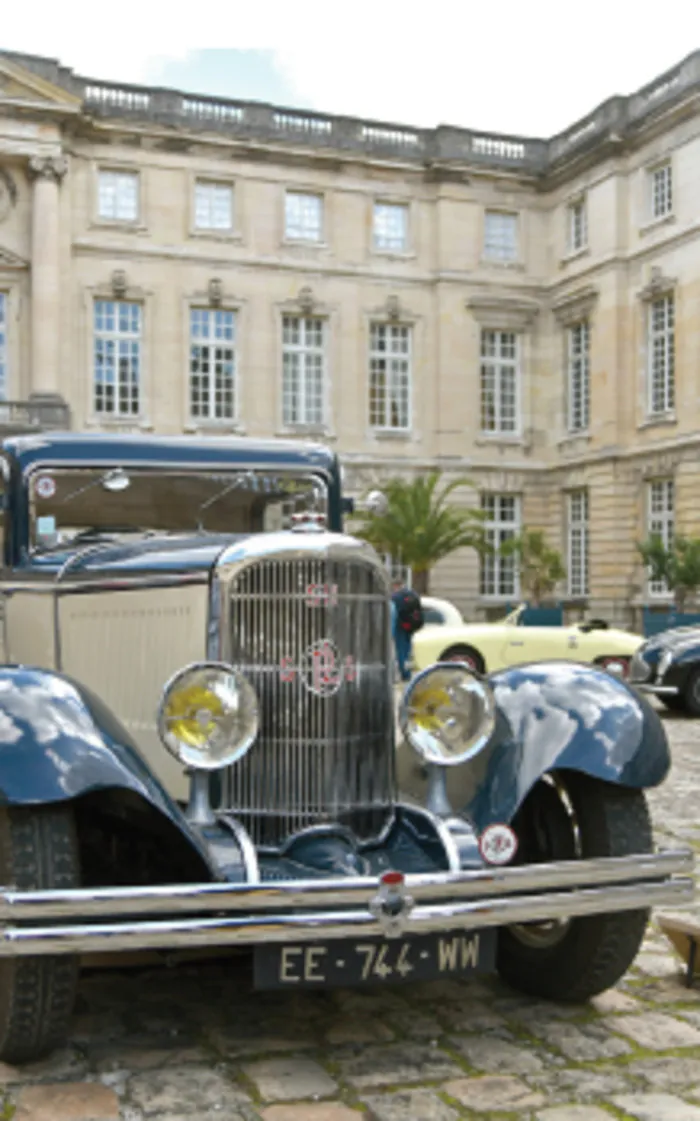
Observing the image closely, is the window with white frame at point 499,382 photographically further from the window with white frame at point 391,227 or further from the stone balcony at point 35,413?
the stone balcony at point 35,413

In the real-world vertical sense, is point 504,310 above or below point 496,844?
above

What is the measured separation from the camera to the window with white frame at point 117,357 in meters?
32.3

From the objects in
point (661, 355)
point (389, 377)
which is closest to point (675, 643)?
point (661, 355)

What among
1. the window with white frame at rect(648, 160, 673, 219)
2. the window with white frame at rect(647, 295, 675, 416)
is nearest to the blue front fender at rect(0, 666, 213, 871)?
the window with white frame at rect(647, 295, 675, 416)

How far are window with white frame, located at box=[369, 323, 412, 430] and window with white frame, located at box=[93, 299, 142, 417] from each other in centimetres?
654

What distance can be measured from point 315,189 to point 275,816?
1251 inches

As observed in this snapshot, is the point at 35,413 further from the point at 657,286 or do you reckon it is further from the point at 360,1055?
the point at 360,1055

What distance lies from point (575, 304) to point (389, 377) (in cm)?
559

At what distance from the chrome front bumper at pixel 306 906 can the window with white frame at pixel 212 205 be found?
102 ft

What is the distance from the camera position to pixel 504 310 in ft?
116

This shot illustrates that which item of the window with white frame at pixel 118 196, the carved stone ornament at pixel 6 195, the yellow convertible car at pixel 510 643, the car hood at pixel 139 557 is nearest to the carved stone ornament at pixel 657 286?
the window with white frame at pixel 118 196

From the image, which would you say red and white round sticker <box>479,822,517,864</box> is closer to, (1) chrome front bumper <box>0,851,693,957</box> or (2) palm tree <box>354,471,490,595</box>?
(1) chrome front bumper <box>0,851,693,957</box>

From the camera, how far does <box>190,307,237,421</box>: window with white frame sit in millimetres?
33031

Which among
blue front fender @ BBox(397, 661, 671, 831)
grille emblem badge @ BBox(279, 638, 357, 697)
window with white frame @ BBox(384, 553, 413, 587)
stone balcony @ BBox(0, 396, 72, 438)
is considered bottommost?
blue front fender @ BBox(397, 661, 671, 831)
